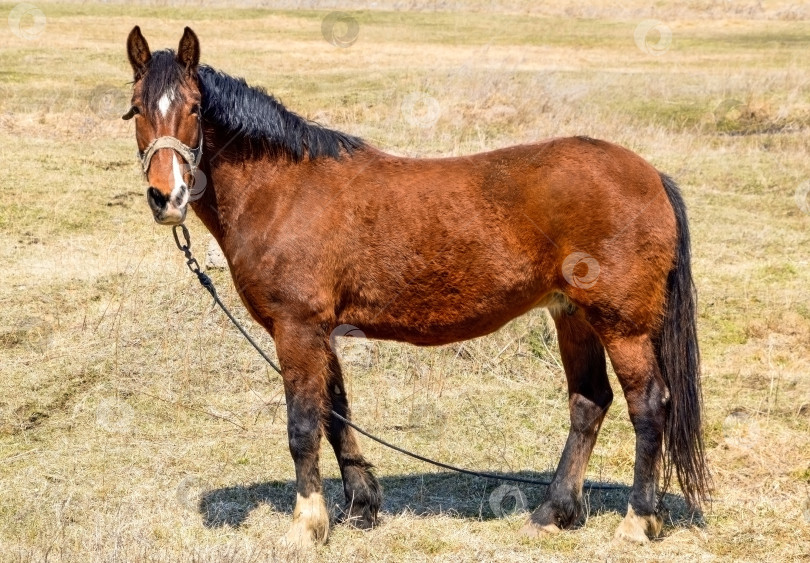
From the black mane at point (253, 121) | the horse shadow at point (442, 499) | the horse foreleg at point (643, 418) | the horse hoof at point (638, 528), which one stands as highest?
the black mane at point (253, 121)

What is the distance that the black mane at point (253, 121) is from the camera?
5.37m

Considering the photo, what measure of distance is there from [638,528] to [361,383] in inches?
132

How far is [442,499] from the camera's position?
21.0ft

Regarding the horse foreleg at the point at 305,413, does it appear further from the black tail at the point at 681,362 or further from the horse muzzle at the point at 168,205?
the black tail at the point at 681,362

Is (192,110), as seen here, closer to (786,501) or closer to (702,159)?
(786,501)

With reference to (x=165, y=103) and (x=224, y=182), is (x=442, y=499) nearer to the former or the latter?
(x=224, y=182)

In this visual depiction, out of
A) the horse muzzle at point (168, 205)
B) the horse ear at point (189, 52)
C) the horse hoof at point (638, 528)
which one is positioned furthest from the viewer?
the horse hoof at point (638, 528)

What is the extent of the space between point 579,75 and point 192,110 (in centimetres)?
2030

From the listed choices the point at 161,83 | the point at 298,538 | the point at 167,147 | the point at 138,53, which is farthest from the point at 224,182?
the point at 298,538

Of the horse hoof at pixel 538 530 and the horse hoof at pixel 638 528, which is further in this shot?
the horse hoof at pixel 538 530

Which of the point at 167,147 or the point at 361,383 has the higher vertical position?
the point at 167,147

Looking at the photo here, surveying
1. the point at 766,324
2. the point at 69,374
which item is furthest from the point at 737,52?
the point at 69,374

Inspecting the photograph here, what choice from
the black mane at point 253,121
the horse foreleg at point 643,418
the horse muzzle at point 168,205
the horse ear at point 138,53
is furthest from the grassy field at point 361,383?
the horse ear at point 138,53

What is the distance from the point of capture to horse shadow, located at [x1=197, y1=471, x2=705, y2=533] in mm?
6035
